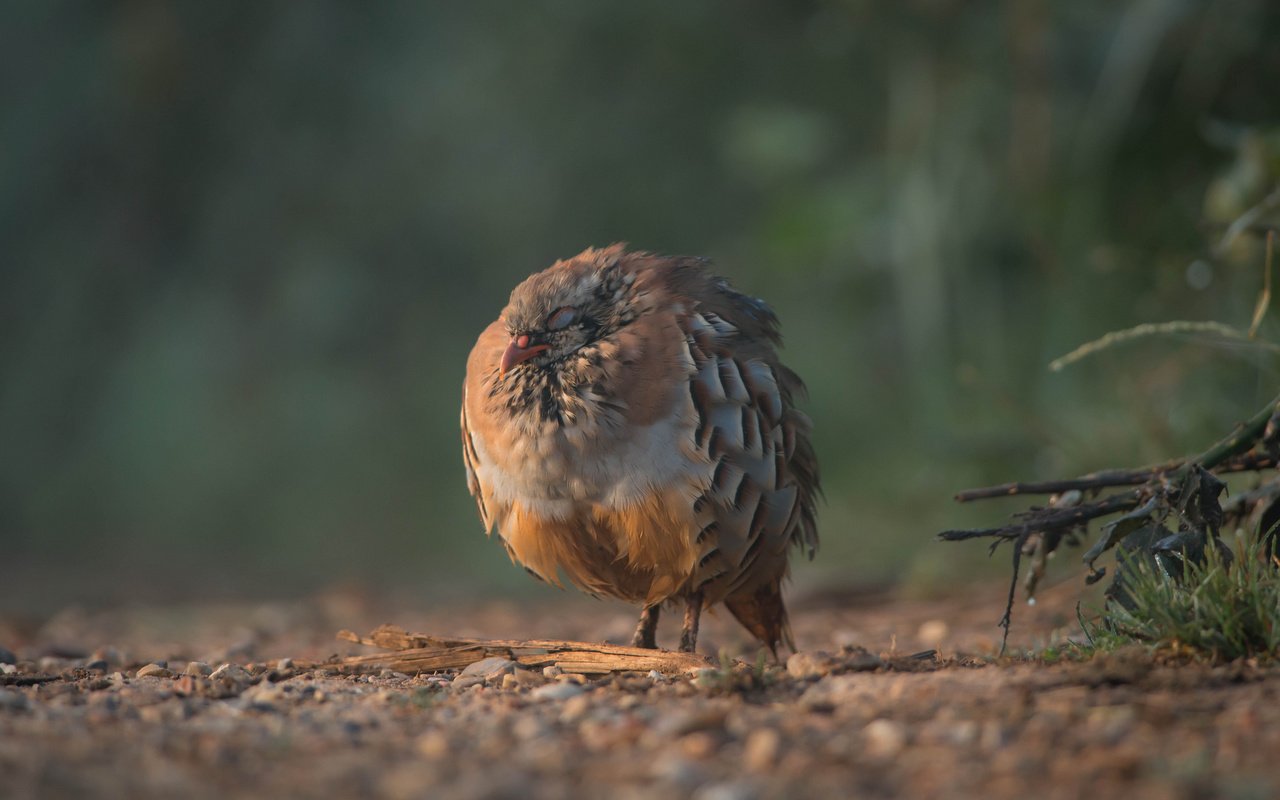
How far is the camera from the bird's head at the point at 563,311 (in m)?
3.58

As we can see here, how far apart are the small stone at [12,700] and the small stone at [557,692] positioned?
102 centimetres

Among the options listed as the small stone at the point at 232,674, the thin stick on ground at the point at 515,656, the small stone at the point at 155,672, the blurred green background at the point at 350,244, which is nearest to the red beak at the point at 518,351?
the thin stick on ground at the point at 515,656

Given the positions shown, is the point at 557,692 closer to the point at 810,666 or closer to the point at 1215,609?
the point at 810,666

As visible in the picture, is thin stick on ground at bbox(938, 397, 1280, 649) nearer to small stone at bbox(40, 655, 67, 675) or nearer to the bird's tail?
the bird's tail

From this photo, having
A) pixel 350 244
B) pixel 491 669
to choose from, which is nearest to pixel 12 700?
pixel 491 669

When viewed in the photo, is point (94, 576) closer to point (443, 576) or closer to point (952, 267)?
point (443, 576)

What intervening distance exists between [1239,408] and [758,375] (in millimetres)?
1927

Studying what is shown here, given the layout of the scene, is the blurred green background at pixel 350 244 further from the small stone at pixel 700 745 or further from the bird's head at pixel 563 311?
the small stone at pixel 700 745

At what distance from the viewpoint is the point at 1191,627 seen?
2.51 metres

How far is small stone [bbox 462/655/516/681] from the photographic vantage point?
300 cm

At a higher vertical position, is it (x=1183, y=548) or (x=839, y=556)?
(x=839, y=556)

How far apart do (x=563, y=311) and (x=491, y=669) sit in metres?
1.08

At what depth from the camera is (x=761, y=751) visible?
196cm

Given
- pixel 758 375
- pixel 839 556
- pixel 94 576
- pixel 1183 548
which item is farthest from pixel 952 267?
pixel 94 576
